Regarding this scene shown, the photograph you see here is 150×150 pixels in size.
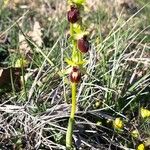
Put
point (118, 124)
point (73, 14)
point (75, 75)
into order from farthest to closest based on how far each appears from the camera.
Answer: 1. point (118, 124)
2. point (75, 75)
3. point (73, 14)

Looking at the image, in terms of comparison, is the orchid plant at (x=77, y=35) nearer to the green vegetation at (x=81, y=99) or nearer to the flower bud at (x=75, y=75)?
the flower bud at (x=75, y=75)

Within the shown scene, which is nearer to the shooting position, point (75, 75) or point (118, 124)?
point (75, 75)

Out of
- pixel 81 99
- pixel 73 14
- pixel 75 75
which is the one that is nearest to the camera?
pixel 73 14

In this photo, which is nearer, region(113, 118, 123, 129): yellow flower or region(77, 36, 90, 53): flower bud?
region(77, 36, 90, 53): flower bud

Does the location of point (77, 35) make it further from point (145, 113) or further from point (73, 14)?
point (145, 113)

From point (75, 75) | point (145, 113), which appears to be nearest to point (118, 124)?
point (145, 113)

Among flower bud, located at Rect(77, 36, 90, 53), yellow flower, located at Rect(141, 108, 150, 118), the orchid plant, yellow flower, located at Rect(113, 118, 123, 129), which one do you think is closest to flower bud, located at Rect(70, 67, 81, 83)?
the orchid plant

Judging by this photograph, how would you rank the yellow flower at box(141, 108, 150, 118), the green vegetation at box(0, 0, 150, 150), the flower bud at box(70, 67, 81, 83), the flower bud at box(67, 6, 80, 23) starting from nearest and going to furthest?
1. the flower bud at box(67, 6, 80, 23)
2. the flower bud at box(70, 67, 81, 83)
3. the green vegetation at box(0, 0, 150, 150)
4. the yellow flower at box(141, 108, 150, 118)

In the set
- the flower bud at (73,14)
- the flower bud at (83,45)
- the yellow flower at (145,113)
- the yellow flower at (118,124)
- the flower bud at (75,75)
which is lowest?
the yellow flower at (118,124)

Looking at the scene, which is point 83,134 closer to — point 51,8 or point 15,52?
point 15,52

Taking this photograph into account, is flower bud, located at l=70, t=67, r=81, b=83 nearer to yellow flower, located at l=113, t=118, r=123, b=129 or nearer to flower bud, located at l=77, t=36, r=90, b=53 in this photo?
flower bud, located at l=77, t=36, r=90, b=53

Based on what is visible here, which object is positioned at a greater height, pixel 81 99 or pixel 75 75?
pixel 75 75

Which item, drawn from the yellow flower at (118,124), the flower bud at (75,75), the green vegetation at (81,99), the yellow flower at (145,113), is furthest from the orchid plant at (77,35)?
the yellow flower at (145,113)

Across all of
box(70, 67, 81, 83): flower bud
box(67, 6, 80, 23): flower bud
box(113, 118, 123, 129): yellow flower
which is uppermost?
box(67, 6, 80, 23): flower bud
